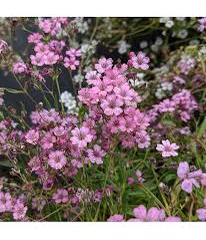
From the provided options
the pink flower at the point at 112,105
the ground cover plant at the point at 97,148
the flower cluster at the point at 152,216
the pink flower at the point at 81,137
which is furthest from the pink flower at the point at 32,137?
the flower cluster at the point at 152,216

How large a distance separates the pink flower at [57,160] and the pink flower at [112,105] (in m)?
0.17

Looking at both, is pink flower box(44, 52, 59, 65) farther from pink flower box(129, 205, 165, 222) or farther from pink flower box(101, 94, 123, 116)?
pink flower box(129, 205, 165, 222)

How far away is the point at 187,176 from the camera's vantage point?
1201mm

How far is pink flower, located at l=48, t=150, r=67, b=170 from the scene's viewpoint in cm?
135

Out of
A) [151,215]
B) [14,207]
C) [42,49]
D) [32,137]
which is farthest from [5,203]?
[151,215]

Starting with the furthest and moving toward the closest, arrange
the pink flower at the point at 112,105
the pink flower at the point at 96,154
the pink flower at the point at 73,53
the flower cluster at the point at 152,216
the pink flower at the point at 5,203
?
the pink flower at the point at 73,53 → the pink flower at the point at 5,203 → the pink flower at the point at 96,154 → the pink flower at the point at 112,105 → the flower cluster at the point at 152,216

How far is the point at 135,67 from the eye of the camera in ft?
4.66

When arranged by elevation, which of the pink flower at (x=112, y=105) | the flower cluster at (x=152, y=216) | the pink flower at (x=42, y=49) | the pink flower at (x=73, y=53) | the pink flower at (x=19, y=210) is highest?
the pink flower at (x=42, y=49)

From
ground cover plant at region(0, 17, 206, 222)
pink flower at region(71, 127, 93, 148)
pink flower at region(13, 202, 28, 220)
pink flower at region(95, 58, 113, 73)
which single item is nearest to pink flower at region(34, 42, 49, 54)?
ground cover plant at region(0, 17, 206, 222)

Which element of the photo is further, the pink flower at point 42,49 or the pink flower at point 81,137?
the pink flower at point 42,49

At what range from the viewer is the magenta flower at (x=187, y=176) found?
118 cm

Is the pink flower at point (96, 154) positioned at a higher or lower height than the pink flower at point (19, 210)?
higher

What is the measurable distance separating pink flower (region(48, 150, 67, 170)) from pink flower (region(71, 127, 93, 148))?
0.19 feet

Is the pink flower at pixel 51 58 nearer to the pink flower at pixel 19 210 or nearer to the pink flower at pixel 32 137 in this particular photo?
the pink flower at pixel 32 137
